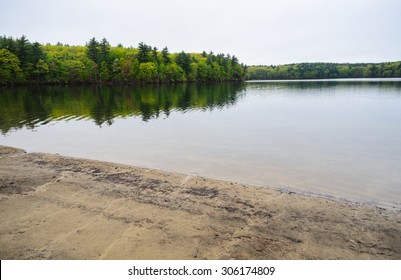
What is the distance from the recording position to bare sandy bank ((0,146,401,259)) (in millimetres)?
7246

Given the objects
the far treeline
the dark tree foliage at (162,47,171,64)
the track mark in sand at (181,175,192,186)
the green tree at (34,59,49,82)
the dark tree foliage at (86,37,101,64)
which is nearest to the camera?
the track mark in sand at (181,175,192,186)

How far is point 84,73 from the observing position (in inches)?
4505

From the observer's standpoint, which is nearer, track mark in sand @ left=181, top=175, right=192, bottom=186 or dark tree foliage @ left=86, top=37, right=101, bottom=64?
track mark in sand @ left=181, top=175, right=192, bottom=186

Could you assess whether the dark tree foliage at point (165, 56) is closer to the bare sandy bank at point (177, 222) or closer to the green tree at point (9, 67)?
the green tree at point (9, 67)

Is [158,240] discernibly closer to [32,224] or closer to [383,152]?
[32,224]

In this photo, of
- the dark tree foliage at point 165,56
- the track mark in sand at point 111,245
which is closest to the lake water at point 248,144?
the track mark in sand at point 111,245

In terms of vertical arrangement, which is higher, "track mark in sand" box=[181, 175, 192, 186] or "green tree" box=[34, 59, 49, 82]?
"green tree" box=[34, 59, 49, 82]

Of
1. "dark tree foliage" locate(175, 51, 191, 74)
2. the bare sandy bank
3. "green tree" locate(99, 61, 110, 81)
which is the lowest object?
the bare sandy bank

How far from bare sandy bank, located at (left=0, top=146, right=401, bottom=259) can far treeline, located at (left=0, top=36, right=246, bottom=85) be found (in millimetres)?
103529

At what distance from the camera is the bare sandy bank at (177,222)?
285 inches

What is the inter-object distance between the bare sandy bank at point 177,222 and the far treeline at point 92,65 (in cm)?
10353

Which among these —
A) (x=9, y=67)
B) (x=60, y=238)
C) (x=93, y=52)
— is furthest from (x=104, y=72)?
(x=60, y=238)

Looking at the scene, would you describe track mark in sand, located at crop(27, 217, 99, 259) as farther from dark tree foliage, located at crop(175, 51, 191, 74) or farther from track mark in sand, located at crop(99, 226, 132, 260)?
dark tree foliage, located at crop(175, 51, 191, 74)

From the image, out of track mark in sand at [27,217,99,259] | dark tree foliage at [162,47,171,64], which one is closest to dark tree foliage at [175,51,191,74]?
dark tree foliage at [162,47,171,64]
